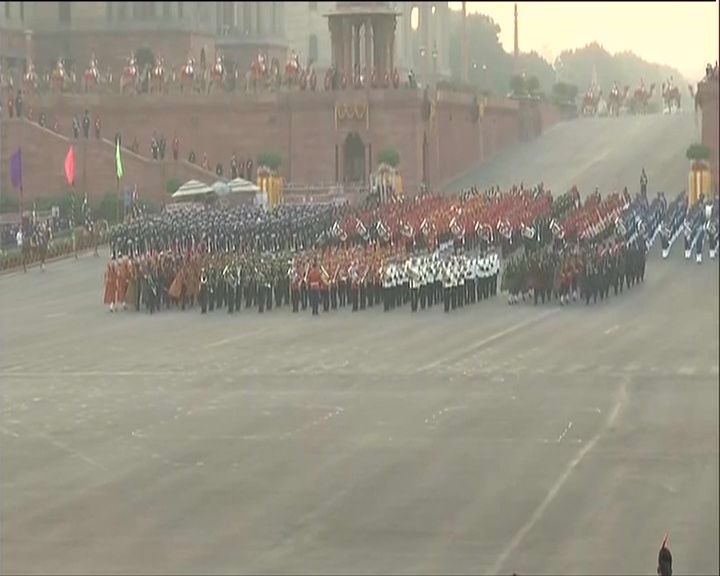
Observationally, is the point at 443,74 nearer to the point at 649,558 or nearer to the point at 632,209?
the point at 632,209

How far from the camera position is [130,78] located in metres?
8.98

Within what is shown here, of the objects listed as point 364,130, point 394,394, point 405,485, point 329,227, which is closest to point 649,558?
point 405,485

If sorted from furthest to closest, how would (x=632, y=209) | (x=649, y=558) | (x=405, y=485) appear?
(x=632, y=209) → (x=405, y=485) → (x=649, y=558)

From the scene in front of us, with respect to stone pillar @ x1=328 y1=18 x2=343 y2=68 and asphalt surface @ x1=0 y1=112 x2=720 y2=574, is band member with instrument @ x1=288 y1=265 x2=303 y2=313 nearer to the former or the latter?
asphalt surface @ x1=0 y1=112 x2=720 y2=574

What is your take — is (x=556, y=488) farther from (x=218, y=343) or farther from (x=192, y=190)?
(x=192, y=190)

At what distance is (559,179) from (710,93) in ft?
3.04

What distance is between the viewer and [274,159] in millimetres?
9391

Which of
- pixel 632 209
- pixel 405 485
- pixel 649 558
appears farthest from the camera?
pixel 632 209

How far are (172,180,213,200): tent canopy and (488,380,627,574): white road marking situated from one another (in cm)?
209

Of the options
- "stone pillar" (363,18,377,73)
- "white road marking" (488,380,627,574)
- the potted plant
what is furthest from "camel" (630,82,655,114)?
"white road marking" (488,380,627,574)

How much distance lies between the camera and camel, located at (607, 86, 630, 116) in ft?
25.3

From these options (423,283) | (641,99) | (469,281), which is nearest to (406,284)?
(423,283)

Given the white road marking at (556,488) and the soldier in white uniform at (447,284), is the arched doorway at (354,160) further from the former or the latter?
the white road marking at (556,488)

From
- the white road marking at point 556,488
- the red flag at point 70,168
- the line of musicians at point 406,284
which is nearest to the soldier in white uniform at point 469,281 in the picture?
the line of musicians at point 406,284
